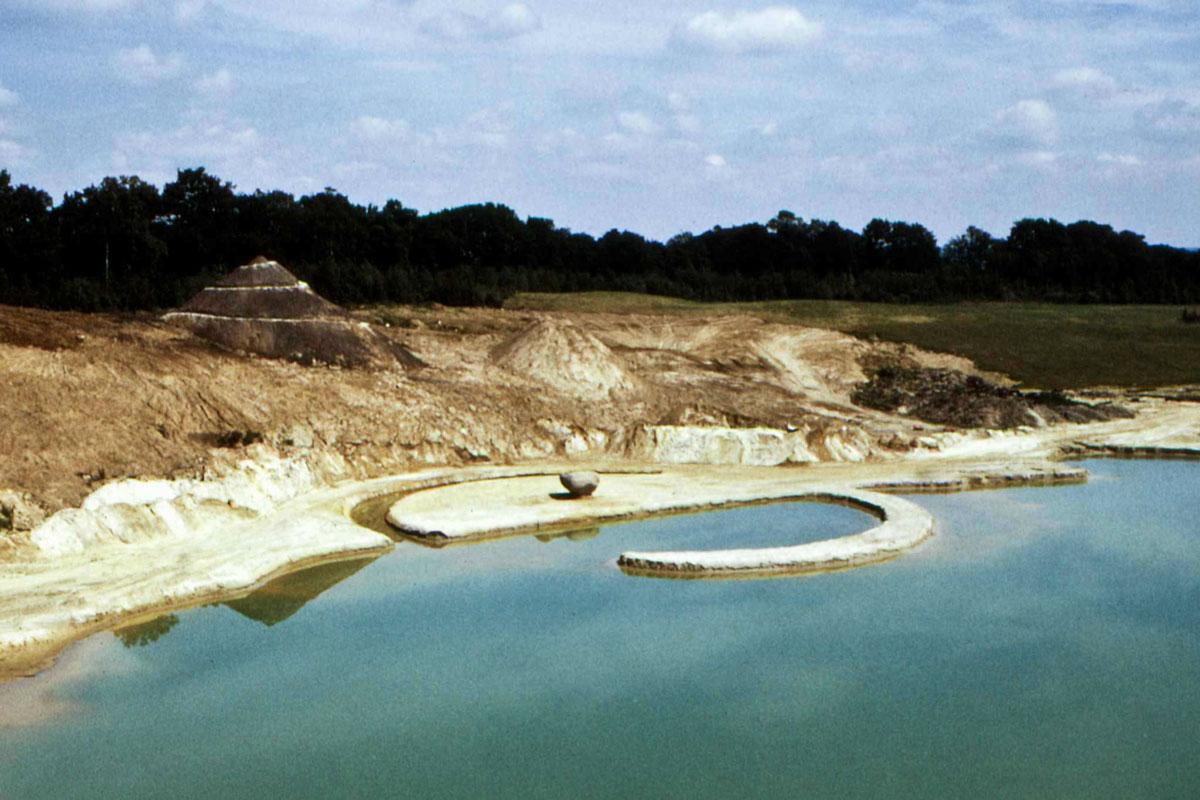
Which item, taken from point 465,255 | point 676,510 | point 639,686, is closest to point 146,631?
point 639,686

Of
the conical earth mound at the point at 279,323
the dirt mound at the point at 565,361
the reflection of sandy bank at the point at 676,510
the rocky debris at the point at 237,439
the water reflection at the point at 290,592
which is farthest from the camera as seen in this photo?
the dirt mound at the point at 565,361

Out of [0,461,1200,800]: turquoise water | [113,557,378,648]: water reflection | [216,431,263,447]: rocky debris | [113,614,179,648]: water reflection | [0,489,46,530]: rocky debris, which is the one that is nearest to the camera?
[0,461,1200,800]: turquoise water

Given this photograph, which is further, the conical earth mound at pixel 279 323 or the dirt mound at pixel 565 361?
the dirt mound at pixel 565 361

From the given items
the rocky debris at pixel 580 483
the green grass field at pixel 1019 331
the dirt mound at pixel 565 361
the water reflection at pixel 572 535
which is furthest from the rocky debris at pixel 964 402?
the water reflection at pixel 572 535

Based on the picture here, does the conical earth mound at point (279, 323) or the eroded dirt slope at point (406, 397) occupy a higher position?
the conical earth mound at point (279, 323)

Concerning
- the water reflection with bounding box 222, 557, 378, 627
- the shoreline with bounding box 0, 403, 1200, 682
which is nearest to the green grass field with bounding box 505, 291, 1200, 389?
the shoreline with bounding box 0, 403, 1200, 682

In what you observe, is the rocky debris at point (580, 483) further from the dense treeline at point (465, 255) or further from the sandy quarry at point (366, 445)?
the dense treeline at point (465, 255)

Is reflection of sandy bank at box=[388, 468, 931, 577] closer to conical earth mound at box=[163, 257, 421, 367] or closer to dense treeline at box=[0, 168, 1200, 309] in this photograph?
conical earth mound at box=[163, 257, 421, 367]
